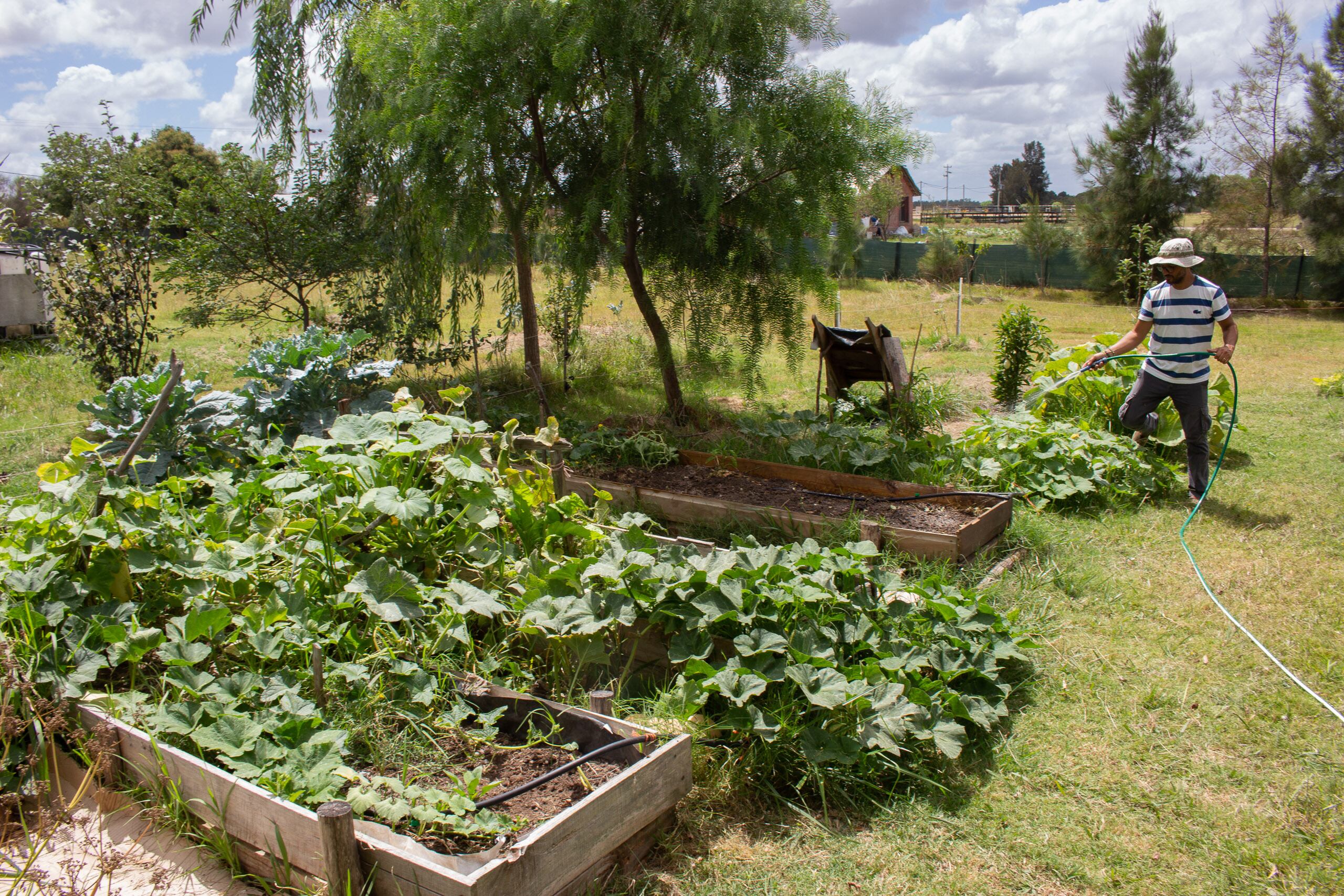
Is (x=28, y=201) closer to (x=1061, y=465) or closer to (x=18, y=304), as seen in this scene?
(x=18, y=304)

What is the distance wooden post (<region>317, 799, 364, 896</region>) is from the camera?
187 centimetres

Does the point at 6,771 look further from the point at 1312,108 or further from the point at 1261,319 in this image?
the point at 1312,108

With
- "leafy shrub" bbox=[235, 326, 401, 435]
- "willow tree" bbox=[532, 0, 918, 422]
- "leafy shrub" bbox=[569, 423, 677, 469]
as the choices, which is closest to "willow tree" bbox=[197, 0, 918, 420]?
"willow tree" bbox=[532, 0, 918, 422]

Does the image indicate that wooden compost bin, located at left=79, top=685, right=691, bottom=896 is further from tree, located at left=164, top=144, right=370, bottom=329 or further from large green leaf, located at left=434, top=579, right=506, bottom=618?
tree, located at left=164, top=144, right=370, bottom=329

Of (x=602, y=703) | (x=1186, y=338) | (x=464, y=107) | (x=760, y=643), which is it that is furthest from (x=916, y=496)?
(x=464, y=107)

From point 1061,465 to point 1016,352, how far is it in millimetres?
2954

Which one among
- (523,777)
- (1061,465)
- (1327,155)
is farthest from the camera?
(1327,155)

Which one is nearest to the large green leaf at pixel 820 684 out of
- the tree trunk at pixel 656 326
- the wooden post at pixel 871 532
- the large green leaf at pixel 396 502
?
the large green leaf at pixel 396 502

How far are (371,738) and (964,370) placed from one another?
29.7 feet

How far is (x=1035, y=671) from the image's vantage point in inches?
132

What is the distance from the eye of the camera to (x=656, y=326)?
22.9ft

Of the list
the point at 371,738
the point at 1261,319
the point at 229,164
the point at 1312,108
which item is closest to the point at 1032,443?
the point at 371,738

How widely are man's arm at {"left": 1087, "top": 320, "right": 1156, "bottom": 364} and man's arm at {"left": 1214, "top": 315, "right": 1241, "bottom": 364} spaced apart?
0.05 meters

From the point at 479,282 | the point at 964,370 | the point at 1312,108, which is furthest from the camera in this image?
the point at 1312,108
